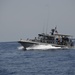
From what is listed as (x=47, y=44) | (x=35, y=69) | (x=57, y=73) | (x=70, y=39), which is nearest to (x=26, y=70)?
(x=35, y=69)

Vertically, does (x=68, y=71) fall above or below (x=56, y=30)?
below

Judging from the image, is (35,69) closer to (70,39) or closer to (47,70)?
(47,70)

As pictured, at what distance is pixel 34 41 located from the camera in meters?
99.1

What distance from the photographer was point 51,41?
100250 millimetres

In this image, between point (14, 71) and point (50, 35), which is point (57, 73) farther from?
point (50, 35)

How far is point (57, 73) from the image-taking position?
49031 millimetres

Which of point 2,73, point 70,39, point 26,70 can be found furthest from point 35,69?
point 70,39

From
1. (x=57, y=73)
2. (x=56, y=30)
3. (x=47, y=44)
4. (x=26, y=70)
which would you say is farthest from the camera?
(x=56, y=30)

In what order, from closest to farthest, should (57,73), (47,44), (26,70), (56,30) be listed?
(57,73)
(26,70)
(47,44)
(56,30)

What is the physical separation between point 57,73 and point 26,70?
4.85m

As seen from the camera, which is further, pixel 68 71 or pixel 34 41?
pixel 34 41

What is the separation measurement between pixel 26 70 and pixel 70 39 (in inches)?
→ 2094

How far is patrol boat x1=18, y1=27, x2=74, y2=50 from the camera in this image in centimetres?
9849

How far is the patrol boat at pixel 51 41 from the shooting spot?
3878 inches
